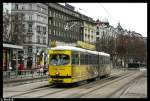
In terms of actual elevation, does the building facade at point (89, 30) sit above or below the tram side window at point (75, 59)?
above

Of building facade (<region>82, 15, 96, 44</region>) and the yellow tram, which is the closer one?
the yellow tram

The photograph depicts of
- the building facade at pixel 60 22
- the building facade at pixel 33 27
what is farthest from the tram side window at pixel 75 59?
the building facade at pixel 60 22

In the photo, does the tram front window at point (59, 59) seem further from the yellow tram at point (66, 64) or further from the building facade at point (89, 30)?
the building facade at point (89, 30)

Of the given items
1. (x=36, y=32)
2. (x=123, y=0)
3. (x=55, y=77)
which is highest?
(x=36, y=32)

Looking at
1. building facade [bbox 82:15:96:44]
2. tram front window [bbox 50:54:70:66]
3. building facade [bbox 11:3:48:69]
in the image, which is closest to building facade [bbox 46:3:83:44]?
building facade [bbox 11:3:48:69]

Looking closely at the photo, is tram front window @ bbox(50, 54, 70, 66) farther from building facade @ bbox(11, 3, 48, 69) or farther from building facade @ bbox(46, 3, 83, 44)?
building facade @ bbox(46, 3, 83, 44)

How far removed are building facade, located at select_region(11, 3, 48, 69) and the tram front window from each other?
64872mm

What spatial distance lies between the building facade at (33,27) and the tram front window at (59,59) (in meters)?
64.9

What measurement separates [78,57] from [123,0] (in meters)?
17.7

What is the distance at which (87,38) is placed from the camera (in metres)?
122

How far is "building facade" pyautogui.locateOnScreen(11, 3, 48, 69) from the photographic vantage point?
94375 millimetres

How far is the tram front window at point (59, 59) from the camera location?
2761 centimetres

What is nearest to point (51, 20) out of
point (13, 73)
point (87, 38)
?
point (87, 38)

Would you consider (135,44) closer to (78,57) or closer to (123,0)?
(78,57)
